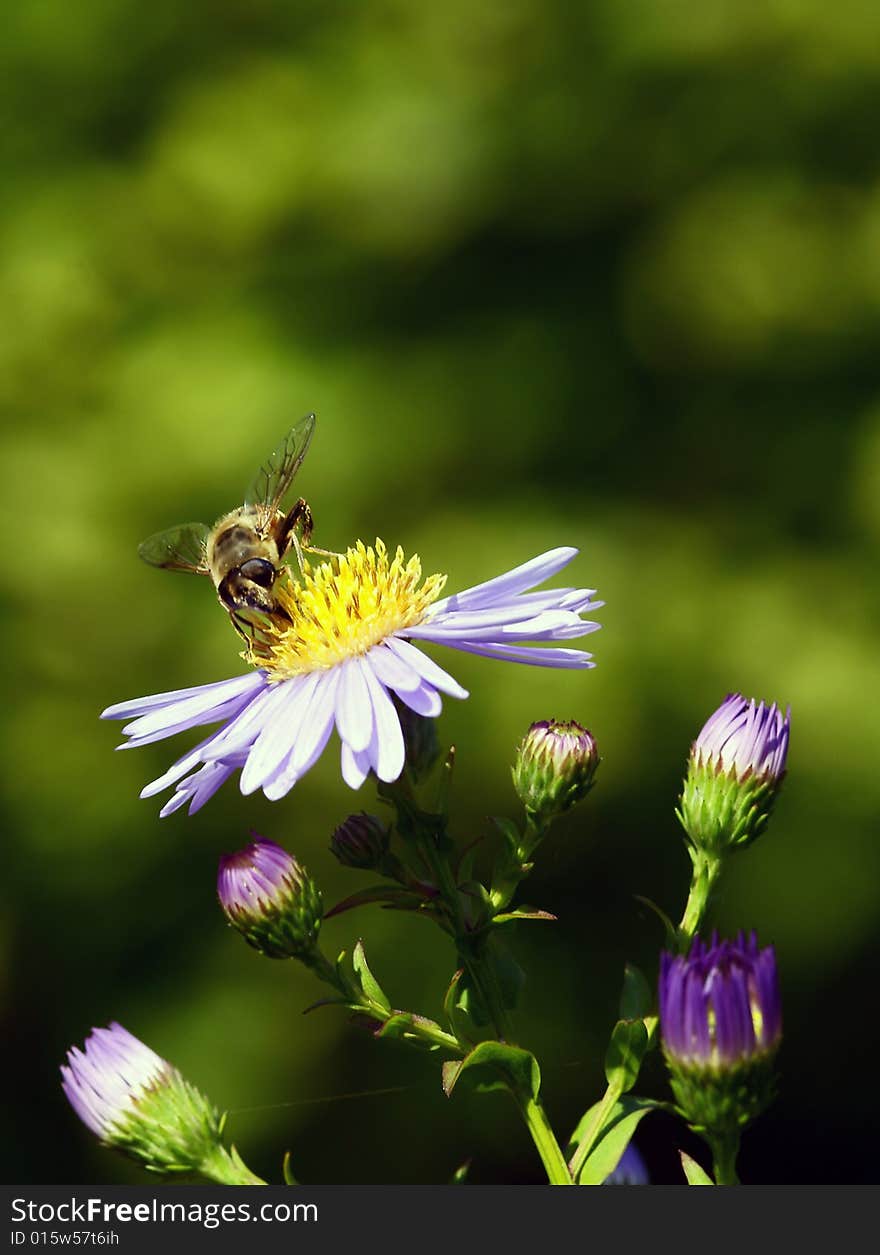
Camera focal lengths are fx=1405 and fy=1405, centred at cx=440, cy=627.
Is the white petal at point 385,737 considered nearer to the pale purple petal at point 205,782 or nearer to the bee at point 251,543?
the pale purple petal at point 205,782

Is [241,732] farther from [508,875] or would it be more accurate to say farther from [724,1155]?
[724,1155]

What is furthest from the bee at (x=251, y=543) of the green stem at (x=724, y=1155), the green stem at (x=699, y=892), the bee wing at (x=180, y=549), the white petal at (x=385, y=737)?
the green stem at (x=724, y=1155)

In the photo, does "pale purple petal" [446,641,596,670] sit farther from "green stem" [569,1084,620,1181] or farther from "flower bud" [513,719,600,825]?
"green stem" [569,1084,620,1181]

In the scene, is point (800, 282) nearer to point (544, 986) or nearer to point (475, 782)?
point (475, 782)

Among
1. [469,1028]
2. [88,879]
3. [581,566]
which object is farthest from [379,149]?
[469,1028]

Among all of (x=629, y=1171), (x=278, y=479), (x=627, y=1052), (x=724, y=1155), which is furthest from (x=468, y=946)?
(x=278, y=479)

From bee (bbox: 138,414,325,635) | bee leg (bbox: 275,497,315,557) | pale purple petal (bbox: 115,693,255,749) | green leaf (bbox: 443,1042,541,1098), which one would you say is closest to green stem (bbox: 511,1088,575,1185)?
green leaf (bbox: 443,1042,541,1098)
